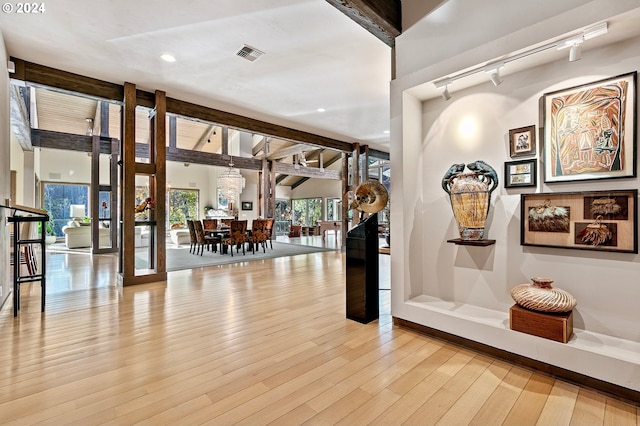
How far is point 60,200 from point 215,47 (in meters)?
12.2

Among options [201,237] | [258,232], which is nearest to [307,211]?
[258,232]

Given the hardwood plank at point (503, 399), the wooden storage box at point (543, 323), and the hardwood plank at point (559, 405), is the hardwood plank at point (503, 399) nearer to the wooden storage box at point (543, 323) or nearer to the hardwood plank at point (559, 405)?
Result: the hardwood plank at point (559, 405)

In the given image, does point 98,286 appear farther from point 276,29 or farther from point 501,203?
point 501,203

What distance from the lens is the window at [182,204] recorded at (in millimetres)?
14031

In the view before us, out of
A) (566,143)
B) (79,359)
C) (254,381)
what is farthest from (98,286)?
(566,143)

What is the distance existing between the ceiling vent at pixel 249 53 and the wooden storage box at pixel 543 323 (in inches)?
150

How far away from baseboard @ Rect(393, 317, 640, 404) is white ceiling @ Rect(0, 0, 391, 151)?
3203mm

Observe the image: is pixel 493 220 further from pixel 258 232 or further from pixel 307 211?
pixel 307 211

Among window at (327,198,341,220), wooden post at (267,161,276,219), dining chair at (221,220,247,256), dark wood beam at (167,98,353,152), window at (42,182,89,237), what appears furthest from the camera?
window at (327,198,341,220)

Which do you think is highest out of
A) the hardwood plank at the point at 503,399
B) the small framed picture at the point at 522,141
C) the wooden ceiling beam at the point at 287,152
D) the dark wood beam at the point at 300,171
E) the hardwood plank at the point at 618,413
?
the wooden ceiling beam at the point at 287,152

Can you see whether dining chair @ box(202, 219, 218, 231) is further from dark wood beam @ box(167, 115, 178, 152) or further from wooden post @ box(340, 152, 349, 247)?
wooden post @ box(340, 152, 349, 247)

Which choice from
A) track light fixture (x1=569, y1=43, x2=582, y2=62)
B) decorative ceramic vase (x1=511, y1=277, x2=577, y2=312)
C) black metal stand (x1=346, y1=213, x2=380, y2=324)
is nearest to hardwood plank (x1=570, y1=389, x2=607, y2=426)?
decorative ceramic vase (x1=511, y1=277, x2=577, y2=312)

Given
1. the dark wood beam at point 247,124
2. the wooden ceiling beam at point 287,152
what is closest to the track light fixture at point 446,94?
the dark wood beam at point 247,124

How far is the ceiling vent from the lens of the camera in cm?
367
